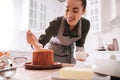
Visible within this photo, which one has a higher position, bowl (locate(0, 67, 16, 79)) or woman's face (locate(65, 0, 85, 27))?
woman's face (locate(65, 0, 85, 27))

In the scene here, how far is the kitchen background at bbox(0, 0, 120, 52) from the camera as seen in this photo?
125 inches

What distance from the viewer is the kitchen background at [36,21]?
3168 millimetres

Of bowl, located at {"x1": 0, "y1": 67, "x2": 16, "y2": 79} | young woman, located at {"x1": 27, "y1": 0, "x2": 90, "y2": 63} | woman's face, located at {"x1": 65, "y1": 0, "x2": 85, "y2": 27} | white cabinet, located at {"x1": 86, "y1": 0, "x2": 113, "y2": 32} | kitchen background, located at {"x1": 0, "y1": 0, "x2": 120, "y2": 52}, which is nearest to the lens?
bowl, located at {"x1": 0, "y1": 67, "x2": 16, "y2": 79}

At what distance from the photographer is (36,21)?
3.38 metres

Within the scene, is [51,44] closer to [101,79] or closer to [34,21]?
[101,79]

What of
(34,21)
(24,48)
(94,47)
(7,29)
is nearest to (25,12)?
(34,21)

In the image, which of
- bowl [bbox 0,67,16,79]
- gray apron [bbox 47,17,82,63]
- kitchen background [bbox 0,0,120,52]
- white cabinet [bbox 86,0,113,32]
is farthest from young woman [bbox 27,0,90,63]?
white cabinet [bbox 86,0,113,32]

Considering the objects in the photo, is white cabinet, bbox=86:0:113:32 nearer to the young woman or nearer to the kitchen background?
the kitchen background

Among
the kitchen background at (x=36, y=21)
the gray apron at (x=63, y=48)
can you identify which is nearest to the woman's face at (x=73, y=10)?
the gray apron at (x=63, y=48)

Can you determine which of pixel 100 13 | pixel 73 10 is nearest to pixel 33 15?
pixel 100 13

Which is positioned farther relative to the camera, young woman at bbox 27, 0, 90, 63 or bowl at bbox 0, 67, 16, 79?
young woman at bbox 27, 0, 90, 63

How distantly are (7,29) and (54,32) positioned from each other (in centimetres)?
217

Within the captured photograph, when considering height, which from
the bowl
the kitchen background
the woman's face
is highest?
the kitchen background

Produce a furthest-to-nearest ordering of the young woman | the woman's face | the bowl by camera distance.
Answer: the young woman, the woman's face, the bowl
